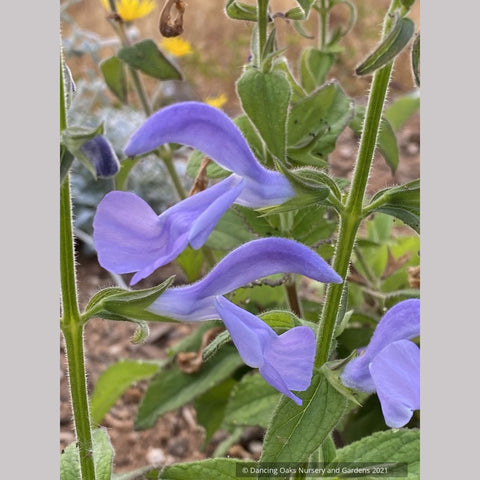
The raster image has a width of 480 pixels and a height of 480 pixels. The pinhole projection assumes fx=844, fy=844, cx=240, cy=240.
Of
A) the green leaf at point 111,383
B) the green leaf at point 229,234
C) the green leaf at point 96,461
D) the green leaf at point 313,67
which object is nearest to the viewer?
the green leaf at point 96,461

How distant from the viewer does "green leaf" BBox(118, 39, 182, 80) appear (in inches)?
52.2

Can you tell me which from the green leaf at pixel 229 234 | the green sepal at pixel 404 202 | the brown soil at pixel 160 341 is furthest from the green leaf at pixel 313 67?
the green sepal at pixel 404 202

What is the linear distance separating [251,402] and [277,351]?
57 centimetres

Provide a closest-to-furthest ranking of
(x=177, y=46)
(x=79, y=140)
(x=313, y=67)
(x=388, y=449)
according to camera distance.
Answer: (x=79, y=140), (x=388, y=449), (x=313, y=67), (x=177, y=46)

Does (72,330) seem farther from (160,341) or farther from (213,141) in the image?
(160,341)

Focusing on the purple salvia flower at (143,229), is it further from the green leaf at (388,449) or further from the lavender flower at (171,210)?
the green leaf at (388,449)

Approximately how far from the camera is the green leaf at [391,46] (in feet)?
2.65

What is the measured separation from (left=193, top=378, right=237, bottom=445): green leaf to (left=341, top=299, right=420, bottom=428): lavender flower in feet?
2.29

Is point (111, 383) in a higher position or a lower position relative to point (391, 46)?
lower

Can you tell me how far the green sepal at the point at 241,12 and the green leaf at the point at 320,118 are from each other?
0.14 m

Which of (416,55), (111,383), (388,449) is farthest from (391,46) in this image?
(111,383)

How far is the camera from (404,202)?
903 millimetres

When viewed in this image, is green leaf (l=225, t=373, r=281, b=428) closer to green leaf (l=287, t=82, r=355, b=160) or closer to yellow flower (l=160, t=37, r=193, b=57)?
green leaf (l=287, t=82, r=355, b=160)

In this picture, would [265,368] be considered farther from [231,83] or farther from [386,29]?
[231,83]
